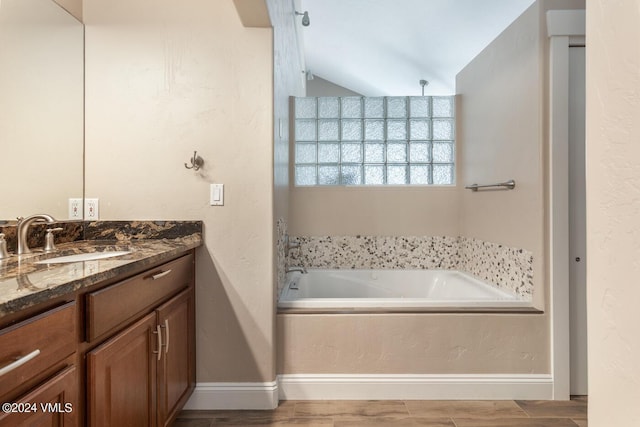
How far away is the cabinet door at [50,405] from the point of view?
0.76m

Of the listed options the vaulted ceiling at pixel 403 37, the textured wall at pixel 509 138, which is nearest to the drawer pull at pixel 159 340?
the textured wall at pixel 509 138

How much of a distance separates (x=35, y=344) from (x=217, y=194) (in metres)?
1.15

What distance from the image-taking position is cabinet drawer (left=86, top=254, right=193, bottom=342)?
1.04 m

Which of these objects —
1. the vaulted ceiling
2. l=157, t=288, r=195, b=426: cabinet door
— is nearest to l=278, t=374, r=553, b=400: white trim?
l=157, t=288, r=195, b=426: cabinet door

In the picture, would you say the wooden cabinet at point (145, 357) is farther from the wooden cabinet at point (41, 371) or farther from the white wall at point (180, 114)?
the white wall at point (180, 114)

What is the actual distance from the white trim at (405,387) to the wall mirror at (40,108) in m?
1.50

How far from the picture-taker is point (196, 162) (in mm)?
1869

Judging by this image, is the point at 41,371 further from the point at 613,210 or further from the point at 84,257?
the point at 613,210

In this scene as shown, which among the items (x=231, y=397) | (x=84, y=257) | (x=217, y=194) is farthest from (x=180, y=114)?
(x=231, y=397)

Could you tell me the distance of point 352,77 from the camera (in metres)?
5.05

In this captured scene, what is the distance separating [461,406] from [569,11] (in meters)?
2.15

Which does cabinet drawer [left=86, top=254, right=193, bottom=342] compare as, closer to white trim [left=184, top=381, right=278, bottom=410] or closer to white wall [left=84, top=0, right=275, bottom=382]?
white wall [left=84, top=0, right=275, bottom=382]

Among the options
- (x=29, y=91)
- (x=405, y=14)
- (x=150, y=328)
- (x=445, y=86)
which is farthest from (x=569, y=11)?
(x=29, y=91)

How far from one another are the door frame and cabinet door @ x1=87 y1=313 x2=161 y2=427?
1.98 m
